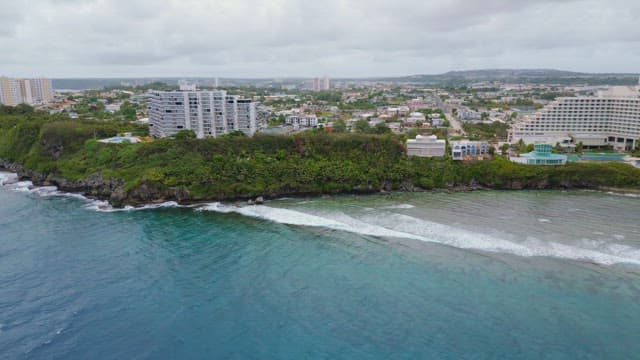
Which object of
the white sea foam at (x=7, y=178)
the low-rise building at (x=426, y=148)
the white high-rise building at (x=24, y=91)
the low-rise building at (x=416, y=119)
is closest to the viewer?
the white sea foam at (x=7, y=178)

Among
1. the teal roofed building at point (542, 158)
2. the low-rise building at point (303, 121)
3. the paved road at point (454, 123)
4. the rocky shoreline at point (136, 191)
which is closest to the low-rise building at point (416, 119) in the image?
the paved road at point (454, 123)

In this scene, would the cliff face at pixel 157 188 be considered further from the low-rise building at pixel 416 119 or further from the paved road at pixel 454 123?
the low-rise building at pixel 416 119

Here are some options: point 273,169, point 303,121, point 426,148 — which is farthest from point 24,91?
point 426,148

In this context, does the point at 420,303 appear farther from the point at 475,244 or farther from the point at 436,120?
the point at 436,120

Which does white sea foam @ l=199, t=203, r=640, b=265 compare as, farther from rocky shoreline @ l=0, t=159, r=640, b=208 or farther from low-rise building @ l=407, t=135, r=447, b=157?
low-rise building @ l=407, t=135, r=447, b=157

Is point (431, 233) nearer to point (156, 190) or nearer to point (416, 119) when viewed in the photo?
point (156, 190)

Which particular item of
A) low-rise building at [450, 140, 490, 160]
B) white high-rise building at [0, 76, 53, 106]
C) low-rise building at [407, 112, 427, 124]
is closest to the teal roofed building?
low-rise building at [450, 140, 490, 160]

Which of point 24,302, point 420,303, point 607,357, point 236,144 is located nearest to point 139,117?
point 236,144

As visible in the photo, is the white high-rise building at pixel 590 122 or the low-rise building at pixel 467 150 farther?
the white high-rise building at pixel 590 122
